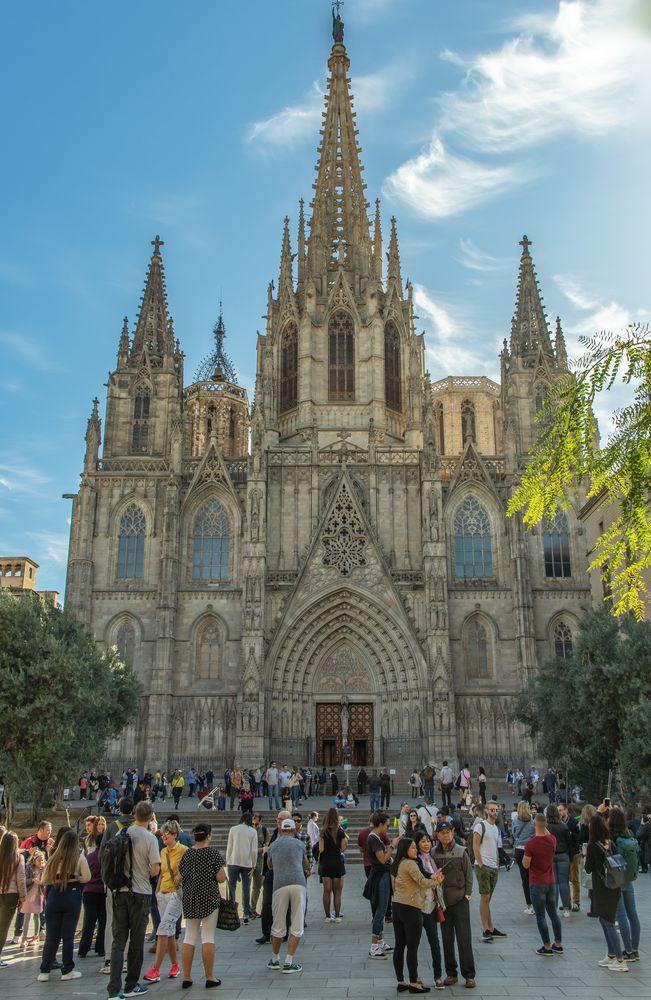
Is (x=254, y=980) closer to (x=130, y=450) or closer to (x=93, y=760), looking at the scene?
(x=93, y=760)

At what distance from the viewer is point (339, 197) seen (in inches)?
2062

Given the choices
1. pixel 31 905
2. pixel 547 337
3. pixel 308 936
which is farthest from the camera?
pixel 547 337

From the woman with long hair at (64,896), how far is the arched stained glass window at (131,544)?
107ft

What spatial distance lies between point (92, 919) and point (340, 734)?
1202 inches

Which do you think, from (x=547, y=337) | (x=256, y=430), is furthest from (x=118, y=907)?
(x=547, y=337)

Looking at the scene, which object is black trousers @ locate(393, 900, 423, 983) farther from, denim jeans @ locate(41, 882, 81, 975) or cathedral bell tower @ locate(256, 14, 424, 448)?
cathedral bell tower @ locate(256, 14, 424, 448)

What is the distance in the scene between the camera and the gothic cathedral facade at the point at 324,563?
3941 centimetres

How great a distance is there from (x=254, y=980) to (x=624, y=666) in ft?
59.1

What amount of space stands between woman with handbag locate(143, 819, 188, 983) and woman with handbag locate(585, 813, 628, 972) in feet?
15.0

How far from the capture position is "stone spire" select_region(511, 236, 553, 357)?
4788 cm

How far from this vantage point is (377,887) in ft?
38.7

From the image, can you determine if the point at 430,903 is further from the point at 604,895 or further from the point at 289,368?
the point at 289,368

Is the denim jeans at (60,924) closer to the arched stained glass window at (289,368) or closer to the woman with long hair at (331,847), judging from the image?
the woman with long hair at (331,847)

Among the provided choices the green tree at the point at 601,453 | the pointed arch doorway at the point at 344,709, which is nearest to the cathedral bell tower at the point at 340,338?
the pointed arch doorway at the point at 344,709
